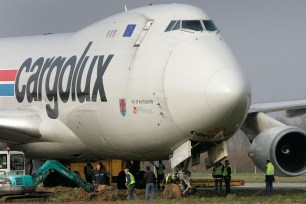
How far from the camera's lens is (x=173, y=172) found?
3117cm

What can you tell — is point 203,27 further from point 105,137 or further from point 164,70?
point 105,137

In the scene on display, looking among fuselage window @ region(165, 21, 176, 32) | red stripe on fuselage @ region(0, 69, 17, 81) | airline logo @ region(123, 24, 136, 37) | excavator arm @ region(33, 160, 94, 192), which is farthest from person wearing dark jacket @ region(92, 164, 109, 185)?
fuselage window @ region(165, 21, 176, 32)

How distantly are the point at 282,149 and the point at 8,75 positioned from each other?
37.2 feet

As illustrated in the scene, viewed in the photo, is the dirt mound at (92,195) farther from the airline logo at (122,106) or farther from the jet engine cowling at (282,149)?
the jet engine cowling at (282,149)

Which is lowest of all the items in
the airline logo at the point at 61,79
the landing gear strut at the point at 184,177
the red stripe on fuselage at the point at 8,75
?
the landing gear strut at the point at 184,177

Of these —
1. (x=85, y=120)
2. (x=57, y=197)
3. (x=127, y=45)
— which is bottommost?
(x=57, y=197)

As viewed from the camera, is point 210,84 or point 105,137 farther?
point 105,137

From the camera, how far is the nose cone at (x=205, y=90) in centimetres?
2891

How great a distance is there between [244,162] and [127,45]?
74082 mm

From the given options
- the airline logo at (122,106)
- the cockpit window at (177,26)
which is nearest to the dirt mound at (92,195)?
the airline logo at (122,106)

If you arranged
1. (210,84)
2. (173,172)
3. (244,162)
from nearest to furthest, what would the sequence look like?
(210,84)
(173,172)
(244,162)

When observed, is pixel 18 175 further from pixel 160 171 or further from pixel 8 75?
pixel 160 171

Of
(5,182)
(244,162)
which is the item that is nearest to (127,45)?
(5,182)

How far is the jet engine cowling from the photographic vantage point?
34.3m
